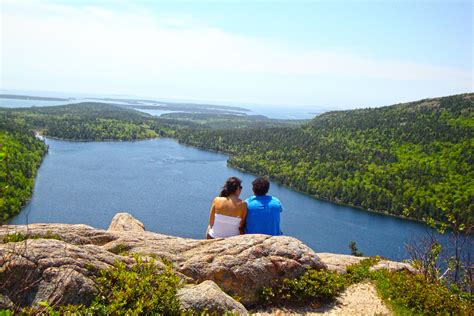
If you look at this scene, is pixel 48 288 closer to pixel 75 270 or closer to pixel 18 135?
pixel 75 270

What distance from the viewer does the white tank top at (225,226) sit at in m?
9.10

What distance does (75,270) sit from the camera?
240 inches

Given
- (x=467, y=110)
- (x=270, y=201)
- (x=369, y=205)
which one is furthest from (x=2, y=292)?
(x=467, y=110)

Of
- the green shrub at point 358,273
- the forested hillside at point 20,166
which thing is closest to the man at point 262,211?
the green shrub at point 358,273

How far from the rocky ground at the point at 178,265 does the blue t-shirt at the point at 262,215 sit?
472mm

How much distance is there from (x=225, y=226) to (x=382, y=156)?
110411 millimetres

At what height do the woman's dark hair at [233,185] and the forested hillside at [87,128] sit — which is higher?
the woman's dark hair at [233,185]

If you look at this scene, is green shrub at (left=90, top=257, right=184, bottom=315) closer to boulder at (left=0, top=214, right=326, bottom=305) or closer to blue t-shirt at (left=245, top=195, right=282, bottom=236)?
boulder at (left=0, top=214, right=326, bottom=305)

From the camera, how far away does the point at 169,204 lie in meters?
73.6

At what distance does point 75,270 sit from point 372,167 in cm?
10621

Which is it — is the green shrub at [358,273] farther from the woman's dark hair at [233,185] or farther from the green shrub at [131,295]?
the green shrub at [131,295]

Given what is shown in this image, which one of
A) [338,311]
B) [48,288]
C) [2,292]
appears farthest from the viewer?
[338,311]

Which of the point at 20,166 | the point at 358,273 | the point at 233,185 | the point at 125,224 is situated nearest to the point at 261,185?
the point at 233,185

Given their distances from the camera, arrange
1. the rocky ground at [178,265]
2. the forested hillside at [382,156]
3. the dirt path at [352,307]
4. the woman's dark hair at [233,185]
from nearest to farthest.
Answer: the rocky ground at [178,265], the dirt path at [352,307], the woman's dark hair at [233,185], the forested hillside at [382,156]
